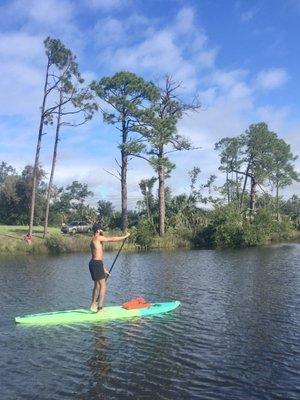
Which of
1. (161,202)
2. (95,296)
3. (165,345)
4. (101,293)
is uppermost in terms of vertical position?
(161,202)

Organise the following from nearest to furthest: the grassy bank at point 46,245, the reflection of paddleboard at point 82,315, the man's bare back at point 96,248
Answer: the reflection of paddleboard at point 82,315 < the man's bare back at point 96,248 < the grassy bank at point 46,245

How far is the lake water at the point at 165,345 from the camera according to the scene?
8898 mm

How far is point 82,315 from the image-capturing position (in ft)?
46.5

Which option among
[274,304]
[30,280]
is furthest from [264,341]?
[30,280]

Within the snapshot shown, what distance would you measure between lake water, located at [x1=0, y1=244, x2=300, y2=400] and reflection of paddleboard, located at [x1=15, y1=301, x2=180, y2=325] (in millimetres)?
416

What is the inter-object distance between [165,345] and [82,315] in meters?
3.38

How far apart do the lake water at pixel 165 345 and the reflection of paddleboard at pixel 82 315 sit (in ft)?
1.37

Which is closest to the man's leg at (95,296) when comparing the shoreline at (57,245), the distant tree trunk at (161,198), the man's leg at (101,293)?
the man's leg at (101,293)

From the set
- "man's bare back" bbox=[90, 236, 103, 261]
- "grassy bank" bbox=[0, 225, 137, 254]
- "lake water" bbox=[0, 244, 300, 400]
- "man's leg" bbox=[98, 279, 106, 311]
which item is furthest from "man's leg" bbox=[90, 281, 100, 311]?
"grassy bank" bbox=[0, 225, 137, 254]

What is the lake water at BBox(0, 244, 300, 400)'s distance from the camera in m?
8.90

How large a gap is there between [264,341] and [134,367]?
3.52m

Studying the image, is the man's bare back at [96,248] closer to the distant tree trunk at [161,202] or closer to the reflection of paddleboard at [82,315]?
the reflection of paddleboard at [82,315]

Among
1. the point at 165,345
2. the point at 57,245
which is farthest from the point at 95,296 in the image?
the point at 57,245

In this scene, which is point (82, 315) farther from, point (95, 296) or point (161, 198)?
point (161, 198)
